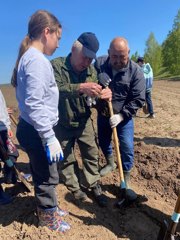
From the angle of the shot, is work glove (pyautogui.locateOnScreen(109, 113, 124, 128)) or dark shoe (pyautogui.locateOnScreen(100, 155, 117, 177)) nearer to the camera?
work glove (pyautogui.locateOnScreen(109, 113, 124, 128))

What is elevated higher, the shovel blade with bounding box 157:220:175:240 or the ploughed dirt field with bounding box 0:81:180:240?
the shovel blade with bounding box 157:220:175:240

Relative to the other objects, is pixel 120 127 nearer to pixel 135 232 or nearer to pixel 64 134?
pixel 64 134

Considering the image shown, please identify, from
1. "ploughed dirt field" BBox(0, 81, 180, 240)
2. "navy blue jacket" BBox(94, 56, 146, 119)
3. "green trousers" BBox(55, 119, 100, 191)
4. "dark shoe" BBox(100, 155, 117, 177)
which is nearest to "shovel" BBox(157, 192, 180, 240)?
"ploughed dirt field" BBox(0, 81, 180, 240)

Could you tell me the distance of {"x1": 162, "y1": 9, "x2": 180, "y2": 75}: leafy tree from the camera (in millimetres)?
42938

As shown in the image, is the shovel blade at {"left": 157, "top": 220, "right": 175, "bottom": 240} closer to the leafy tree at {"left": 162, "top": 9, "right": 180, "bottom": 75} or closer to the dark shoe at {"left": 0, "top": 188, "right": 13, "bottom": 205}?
the dark shoe at {"left": 0, "top": 188, "right": 13, "bottom": 205}

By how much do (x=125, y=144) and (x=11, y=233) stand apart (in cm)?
184

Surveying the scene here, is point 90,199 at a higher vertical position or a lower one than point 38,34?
lower

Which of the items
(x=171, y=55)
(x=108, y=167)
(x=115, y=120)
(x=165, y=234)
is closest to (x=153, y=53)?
(x=171, y=55)

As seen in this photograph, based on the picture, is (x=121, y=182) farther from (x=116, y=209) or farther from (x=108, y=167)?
(x=108, y=167)

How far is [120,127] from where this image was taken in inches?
171

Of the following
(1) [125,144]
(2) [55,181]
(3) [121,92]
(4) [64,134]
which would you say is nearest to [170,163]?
(1) [125,144]

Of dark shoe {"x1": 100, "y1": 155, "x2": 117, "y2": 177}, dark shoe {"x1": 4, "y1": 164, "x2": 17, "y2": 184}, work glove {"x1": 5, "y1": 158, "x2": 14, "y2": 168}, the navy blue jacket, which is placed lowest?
dark shoe {"x1": 100, "y1": 155, "x2": 117, "y2": 177}

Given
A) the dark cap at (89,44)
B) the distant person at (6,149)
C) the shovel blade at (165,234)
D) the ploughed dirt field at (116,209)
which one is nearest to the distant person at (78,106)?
the dark cap at (89,44)

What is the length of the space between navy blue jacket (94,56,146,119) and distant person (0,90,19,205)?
122cm
